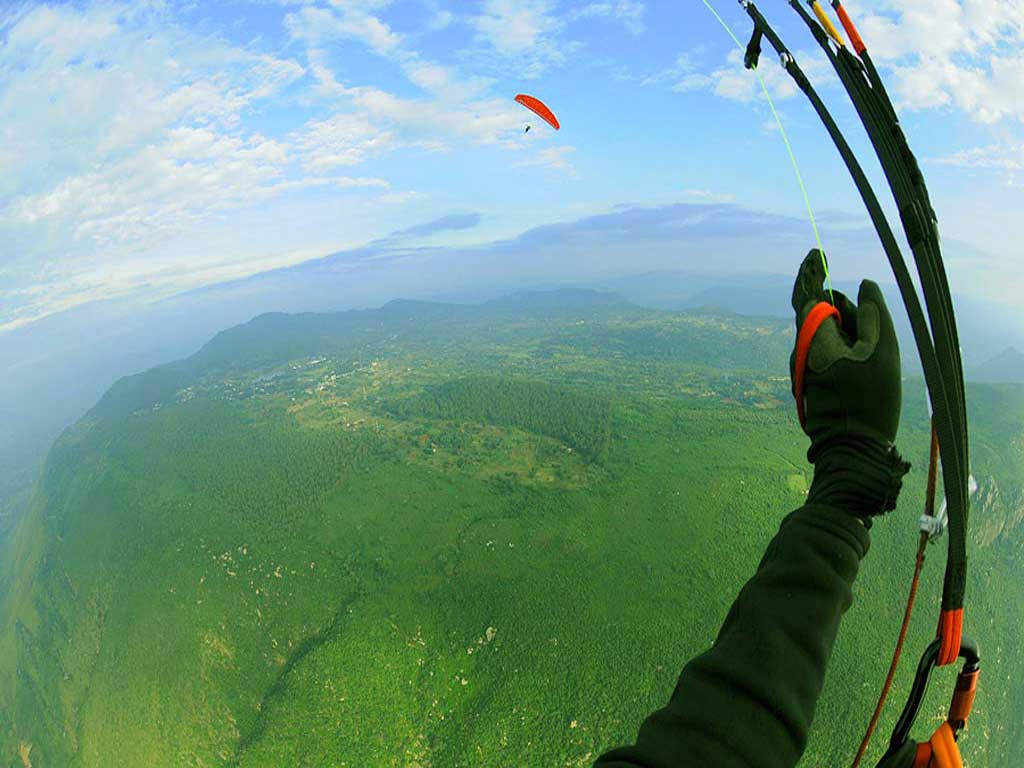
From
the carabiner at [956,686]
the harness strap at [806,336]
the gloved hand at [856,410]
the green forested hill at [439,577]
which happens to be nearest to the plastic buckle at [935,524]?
the gloved hand at [856,410]

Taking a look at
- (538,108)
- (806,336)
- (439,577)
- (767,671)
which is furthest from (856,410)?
(439,577)

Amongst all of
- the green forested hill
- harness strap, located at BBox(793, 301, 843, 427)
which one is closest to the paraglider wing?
harness strap, located at BBox(793, 301, 843, 427)

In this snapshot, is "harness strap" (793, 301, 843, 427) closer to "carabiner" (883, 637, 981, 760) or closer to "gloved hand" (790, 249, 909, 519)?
"gloved hand" (790, 249, 909, 519)

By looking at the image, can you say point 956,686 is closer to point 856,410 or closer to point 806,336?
point 856,410

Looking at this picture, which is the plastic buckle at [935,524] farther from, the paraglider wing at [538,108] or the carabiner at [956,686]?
the paraglider wing at [538,108]

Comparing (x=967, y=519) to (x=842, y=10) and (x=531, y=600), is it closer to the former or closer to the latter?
(x=842, y=10)

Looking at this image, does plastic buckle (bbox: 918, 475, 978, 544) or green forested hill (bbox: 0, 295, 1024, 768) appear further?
green forested hill (bbox: 0, 295, 1024, 768)
